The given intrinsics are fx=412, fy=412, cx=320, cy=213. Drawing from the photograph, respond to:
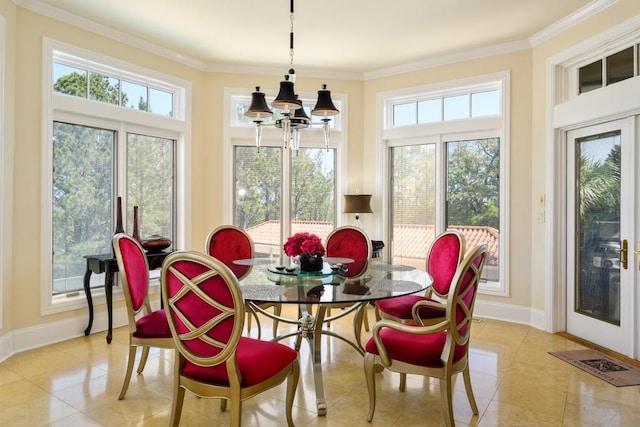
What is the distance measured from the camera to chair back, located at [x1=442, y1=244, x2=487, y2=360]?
2170mm

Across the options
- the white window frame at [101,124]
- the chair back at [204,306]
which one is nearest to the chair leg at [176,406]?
the chair back at [204,306]

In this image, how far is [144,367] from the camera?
3.18 metres

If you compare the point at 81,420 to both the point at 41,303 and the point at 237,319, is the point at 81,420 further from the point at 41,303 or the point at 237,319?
the point at 41,303

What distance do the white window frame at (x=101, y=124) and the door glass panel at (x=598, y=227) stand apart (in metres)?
4.19

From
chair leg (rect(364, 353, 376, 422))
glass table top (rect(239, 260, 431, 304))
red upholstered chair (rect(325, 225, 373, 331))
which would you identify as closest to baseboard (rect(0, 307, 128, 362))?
glass table top (rect(239, 260, 431, 304))

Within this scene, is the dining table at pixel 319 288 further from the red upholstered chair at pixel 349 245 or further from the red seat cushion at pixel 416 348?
the red upholstered chair at pixel 349 245

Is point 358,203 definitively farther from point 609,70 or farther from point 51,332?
point 51,332

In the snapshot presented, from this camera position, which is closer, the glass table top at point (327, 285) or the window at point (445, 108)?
the glass table top at point (327, 285)

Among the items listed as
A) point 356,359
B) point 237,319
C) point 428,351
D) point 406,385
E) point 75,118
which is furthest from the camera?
point 75,118

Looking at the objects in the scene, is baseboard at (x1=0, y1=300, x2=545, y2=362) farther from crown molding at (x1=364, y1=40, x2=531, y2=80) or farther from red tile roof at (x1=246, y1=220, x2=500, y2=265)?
crown molding at (x1=364, y1=40, x2=531, y2=80)

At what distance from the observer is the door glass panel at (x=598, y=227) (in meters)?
3.57

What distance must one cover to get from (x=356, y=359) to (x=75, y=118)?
3435mm

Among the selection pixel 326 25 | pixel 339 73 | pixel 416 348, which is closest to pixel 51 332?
pixel 416 348

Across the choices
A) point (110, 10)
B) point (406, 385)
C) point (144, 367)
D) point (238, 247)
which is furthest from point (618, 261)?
point (110, 10)
